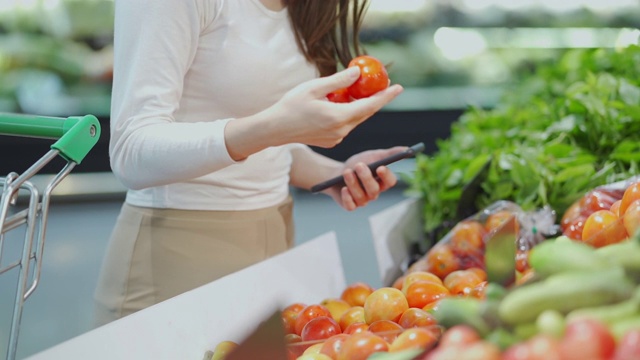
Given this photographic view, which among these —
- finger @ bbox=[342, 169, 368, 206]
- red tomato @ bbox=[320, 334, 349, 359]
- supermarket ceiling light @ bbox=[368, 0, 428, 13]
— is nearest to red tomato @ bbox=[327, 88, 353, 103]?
finger @ bbox=[342, 169, 368, 206]

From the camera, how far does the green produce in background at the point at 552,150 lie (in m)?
2.51

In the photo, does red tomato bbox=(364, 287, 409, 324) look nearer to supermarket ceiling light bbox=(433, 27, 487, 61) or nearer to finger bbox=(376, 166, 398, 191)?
finger bbox=(376, 166, 398, 191)

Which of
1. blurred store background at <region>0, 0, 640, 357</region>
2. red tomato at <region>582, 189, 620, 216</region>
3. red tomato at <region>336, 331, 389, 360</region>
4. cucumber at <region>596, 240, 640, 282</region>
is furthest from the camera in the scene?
blurred store background at <region>0, 0, 640, 357</region>

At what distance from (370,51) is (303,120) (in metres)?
4.83

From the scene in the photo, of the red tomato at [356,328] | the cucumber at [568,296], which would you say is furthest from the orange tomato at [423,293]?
the cucumber at [568,296]

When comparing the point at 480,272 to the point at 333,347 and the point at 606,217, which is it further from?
the point at 333,347

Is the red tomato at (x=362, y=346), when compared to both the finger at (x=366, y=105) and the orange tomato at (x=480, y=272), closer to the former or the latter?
the finger at (x=366, y=105)

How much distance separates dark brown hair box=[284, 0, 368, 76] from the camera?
2.03 meters

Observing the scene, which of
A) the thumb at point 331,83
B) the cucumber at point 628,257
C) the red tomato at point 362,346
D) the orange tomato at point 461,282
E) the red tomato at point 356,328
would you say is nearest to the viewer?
the cucumber at point 628,257

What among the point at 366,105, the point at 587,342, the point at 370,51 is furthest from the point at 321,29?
the point at 370,51

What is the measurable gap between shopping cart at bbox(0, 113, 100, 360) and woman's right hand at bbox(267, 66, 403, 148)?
0.35 meters

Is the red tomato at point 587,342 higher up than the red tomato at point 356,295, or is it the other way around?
the red tomato at point 587,342

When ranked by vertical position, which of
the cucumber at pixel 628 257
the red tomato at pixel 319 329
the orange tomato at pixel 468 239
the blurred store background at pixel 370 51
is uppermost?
the cucumber at pixel 628 257

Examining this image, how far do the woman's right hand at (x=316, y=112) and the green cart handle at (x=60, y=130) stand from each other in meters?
0.35
